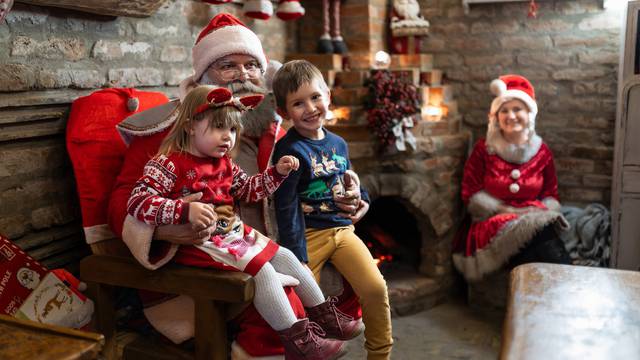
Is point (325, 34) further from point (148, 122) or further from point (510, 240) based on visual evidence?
point (148, 122)

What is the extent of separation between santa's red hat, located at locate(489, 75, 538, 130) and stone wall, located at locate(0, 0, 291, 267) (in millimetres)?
2295

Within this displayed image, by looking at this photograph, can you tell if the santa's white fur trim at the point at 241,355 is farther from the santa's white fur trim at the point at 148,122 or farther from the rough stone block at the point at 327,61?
the rough stone block at the point at 327,61

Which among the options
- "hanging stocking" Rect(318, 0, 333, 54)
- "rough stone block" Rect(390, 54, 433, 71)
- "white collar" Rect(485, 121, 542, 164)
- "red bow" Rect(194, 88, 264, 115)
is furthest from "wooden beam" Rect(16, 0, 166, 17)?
"white collar" Rect(485, 121, 542, 164)

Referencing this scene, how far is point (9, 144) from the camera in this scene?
7.70ft

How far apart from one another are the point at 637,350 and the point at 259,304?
1.09 metres

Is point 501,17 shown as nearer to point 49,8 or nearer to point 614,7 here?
point 614,7

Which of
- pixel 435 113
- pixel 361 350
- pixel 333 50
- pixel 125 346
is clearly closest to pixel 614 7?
pixel 435 113

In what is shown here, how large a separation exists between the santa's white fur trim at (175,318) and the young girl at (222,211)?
18 cm

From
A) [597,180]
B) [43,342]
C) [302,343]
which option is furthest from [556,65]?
[43,342]

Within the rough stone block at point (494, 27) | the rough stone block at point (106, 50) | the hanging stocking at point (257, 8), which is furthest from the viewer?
the rough stone block at point (494, 27)

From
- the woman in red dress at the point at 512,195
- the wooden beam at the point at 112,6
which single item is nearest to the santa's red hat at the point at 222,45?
the wooden beam at the point at 112,6

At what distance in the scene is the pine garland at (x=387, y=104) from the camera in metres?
4.09

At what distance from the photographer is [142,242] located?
6.78ft

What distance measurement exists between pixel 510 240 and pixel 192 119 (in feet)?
8.19
